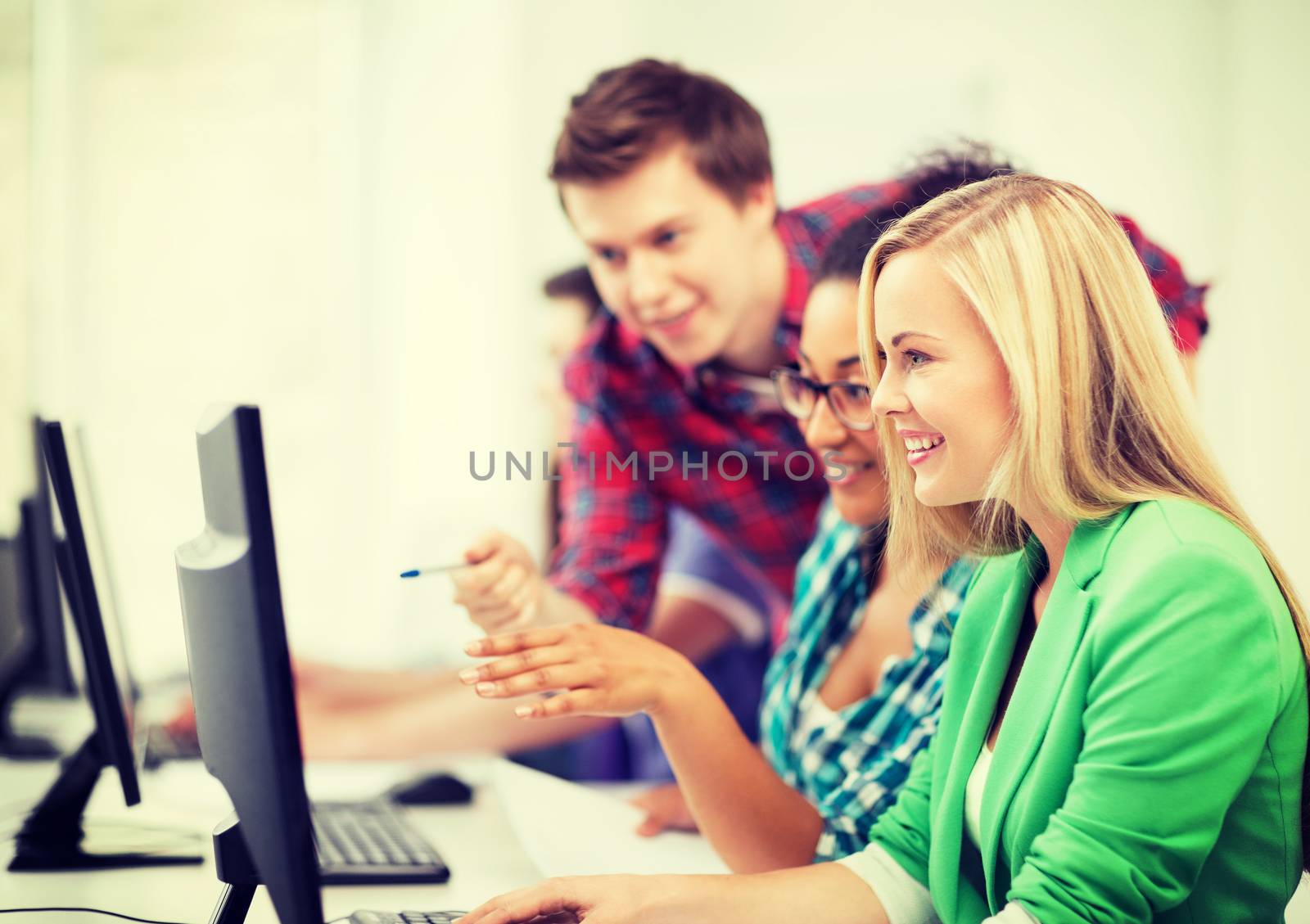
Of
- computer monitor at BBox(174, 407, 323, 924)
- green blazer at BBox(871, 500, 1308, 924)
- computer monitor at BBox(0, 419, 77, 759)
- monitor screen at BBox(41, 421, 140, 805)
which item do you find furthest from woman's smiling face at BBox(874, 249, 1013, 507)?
computer monitor at BBox(0, 419, 77, 759)

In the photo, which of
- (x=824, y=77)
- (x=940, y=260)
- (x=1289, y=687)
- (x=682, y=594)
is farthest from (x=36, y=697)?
(x=824, y=77)

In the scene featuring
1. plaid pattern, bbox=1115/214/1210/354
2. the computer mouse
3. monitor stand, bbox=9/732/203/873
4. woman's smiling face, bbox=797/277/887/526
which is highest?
plaid pattern, bbox=1115/214/1210/354

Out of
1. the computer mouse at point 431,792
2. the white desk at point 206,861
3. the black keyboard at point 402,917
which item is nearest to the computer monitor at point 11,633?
the white desk at point 206,861

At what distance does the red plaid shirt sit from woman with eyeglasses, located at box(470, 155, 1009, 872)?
14.8 inches

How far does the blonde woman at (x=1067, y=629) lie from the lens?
2.38ft

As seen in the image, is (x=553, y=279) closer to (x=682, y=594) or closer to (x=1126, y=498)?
(x=682, y=594)

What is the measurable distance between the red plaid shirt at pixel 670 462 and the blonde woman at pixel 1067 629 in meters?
0.68

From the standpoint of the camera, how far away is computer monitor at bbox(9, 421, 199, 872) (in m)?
1.02

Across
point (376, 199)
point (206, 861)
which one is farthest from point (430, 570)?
point (376, 199)

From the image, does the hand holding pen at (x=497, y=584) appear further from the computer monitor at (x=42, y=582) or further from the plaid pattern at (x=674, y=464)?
the computer monitor at (x=42, y=582)

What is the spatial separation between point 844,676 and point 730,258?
633 millimetres

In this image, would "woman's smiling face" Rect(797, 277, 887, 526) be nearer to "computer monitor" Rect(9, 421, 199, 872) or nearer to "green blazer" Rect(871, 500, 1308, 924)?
"green blazer" Rect(871, 500, 1308, 924)

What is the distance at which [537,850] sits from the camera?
1.16 metres

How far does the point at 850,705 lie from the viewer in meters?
1.22
